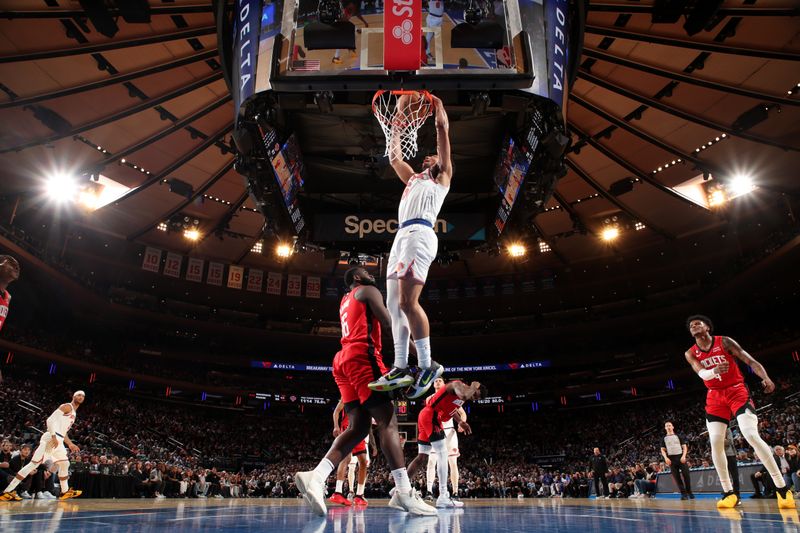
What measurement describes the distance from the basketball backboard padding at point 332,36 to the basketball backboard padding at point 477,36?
5.30ft

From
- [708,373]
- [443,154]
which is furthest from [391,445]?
[708,373]

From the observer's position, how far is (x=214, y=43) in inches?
527

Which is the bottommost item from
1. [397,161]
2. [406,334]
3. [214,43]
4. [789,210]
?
[406,334]

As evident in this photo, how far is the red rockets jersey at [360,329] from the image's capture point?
5.04 metres

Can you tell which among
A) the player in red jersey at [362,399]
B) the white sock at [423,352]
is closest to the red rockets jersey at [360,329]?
the player in red jersey at [362,399]

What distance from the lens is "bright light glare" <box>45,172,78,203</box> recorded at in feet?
64.6

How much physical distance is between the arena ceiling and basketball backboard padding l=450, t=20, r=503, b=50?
2138 mm

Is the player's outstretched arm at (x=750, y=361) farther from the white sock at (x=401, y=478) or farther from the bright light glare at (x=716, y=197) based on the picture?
the bright light glare at (x=716, y=197)

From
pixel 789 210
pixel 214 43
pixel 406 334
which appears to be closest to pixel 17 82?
pixel 214 43

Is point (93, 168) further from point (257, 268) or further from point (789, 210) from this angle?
point (789, 210)

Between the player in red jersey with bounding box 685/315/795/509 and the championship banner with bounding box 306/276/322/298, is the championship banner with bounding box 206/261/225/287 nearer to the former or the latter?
the championship banner with bounding box 306/276/322/298

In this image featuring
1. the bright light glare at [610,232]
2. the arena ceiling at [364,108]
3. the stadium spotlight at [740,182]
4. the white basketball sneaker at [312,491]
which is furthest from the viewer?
the bright light glare at [610,232]

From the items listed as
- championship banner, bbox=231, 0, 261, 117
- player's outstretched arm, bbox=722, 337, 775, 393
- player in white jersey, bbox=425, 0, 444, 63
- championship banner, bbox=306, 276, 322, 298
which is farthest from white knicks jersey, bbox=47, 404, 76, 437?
championship banner, bbox=306, 276, 322, 298

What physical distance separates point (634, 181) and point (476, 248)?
9.65 metres
